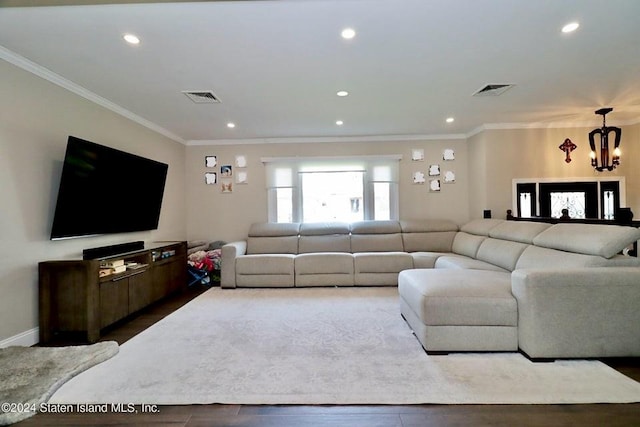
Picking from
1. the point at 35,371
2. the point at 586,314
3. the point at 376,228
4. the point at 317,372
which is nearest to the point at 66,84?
the point at 35,371

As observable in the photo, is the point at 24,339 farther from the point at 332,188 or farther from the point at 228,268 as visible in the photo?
the point at 332,188

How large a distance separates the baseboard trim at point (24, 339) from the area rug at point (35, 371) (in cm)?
8

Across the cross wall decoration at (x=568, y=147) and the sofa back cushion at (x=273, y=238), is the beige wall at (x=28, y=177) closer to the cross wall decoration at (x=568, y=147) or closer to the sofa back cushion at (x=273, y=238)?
the sofa back cushion at (x=273, y=238)

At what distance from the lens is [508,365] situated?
2.10 m

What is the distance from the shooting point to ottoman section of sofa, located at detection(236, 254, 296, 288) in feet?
14.5

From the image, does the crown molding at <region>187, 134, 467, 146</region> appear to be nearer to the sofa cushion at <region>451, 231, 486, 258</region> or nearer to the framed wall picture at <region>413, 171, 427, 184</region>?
the framed wall picture at <region>413, 171, 427, 184</region>

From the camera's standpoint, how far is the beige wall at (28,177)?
244cm

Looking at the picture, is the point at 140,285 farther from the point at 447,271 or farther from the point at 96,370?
the point at 447,271

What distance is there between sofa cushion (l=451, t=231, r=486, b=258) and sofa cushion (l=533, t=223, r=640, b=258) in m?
1.16

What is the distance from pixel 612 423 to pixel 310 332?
202cm

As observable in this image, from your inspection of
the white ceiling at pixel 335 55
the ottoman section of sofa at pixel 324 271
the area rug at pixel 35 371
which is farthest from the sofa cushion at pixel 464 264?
the area rug at pixel 35 371

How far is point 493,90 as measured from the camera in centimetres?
335

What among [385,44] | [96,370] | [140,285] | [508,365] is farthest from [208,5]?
[508,365]

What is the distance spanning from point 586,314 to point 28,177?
4631 millimetres
